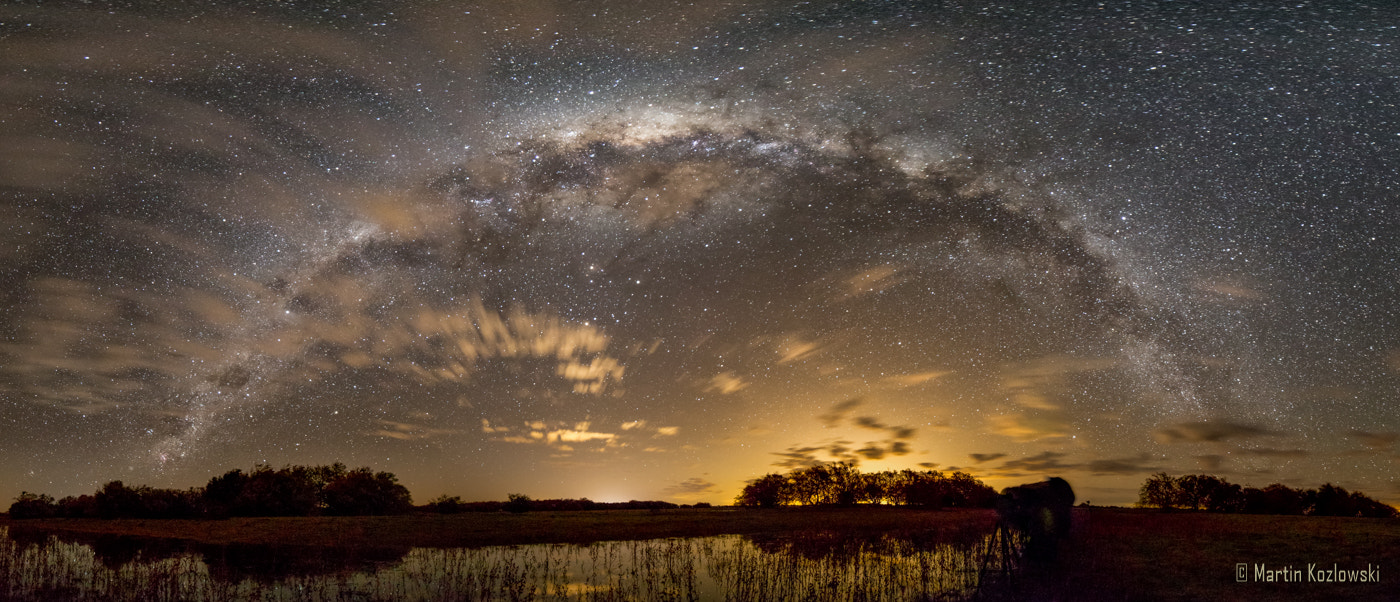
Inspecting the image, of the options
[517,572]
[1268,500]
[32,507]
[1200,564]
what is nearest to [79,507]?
[32,507]

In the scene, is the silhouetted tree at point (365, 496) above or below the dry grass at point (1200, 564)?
below

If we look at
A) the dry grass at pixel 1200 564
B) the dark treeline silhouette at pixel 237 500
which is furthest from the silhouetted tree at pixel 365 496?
the dry grass at pixel 1200 564

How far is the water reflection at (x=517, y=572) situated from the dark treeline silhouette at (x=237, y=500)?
49.4m

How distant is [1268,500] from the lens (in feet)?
283

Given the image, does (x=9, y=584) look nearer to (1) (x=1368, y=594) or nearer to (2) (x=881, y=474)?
(1) (x=1368, y=594)

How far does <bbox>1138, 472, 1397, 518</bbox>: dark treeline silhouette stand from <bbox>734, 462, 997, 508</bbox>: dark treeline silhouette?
4291 cm

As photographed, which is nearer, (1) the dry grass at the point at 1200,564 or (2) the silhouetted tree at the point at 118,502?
(1) the dry grass at the point at 1200,564

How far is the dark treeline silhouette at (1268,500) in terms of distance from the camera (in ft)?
276

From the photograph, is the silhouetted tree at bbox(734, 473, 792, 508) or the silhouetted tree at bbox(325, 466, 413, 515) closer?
the silhouetted tree at bbox(325, 466, 413, 515)

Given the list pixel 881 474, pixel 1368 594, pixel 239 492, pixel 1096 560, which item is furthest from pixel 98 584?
pixel 881 474

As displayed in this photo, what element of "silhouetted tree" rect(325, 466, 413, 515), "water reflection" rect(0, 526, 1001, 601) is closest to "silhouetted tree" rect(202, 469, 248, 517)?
"silhouetted tree" rect(325, 466, 413, 515)

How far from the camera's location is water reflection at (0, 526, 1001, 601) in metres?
19.8

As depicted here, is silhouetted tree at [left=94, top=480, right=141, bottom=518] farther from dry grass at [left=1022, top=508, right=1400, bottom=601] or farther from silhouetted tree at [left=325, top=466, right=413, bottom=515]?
dry grass at [left=1022, top=508, right=1400, bottom=601]

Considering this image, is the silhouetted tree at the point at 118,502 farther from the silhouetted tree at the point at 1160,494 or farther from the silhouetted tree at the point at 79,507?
the silhouetted tree at the point at 1160,494
